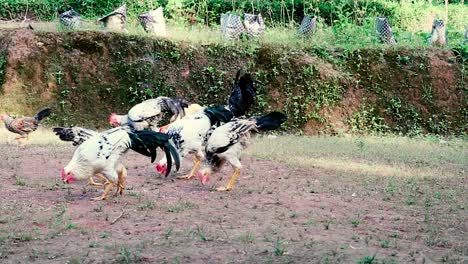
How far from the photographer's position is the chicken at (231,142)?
802 centimetres

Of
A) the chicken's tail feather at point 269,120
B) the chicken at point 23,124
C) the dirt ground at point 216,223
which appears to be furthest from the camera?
the chicken at point 23,124

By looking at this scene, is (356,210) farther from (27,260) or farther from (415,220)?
(27,260)

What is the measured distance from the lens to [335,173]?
9.29 metres

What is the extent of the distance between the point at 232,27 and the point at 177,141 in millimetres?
7351

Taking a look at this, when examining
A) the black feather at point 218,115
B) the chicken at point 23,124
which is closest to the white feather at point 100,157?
the black feather at point 218,115

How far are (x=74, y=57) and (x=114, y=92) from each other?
Result: 1.19 m

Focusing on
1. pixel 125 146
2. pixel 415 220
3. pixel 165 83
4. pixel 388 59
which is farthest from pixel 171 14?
pixel 415 220

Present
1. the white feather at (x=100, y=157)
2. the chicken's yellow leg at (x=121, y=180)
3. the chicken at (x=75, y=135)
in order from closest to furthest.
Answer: the white feather at (x=100, y=157)
the chicken's yellow leg at (x=121, y=180)
the chicken at (x=75, y=135)

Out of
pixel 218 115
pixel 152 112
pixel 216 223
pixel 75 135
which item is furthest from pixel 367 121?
pixel 216 223

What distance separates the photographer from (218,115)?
895 cm

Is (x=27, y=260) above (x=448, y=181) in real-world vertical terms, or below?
above

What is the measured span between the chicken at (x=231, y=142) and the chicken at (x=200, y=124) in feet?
1.88

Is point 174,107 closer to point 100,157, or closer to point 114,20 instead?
point 100,157

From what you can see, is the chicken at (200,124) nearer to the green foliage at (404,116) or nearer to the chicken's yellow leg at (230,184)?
the chicken's yellow leg at (230,184)
